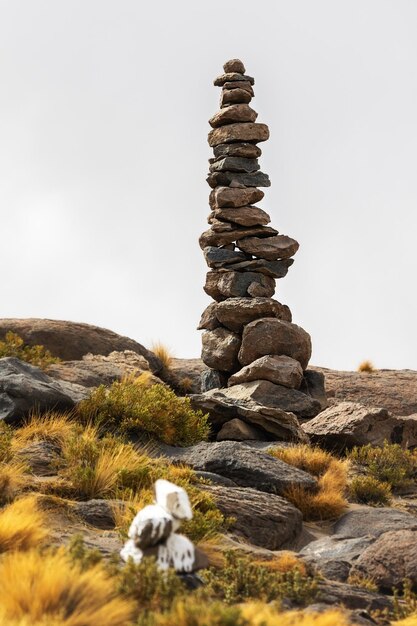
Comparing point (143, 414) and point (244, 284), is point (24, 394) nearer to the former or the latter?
point (143, 414)

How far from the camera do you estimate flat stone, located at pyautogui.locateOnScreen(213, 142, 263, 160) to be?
2262 centimetres

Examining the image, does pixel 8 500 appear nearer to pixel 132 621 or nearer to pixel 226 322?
pixel 132 621

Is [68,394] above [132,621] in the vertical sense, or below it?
above

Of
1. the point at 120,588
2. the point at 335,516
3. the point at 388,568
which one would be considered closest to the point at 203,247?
the point at 335,516

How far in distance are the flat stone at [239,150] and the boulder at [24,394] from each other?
9.93 m

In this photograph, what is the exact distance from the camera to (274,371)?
20734mm

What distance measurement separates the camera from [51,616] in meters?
5.62

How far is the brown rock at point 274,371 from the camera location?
20.7 metres

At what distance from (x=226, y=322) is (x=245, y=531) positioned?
11614 millimetres

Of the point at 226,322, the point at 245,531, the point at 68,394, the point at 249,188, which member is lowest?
the point at 245,531

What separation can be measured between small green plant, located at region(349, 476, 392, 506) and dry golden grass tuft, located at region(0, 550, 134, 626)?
9.30 m

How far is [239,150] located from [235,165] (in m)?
0.42

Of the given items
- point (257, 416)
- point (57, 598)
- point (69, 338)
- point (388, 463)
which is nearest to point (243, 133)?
point (69, 338)

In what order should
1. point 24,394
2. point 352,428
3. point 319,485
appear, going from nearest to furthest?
point 319,485, point 24,394, point 352,428
